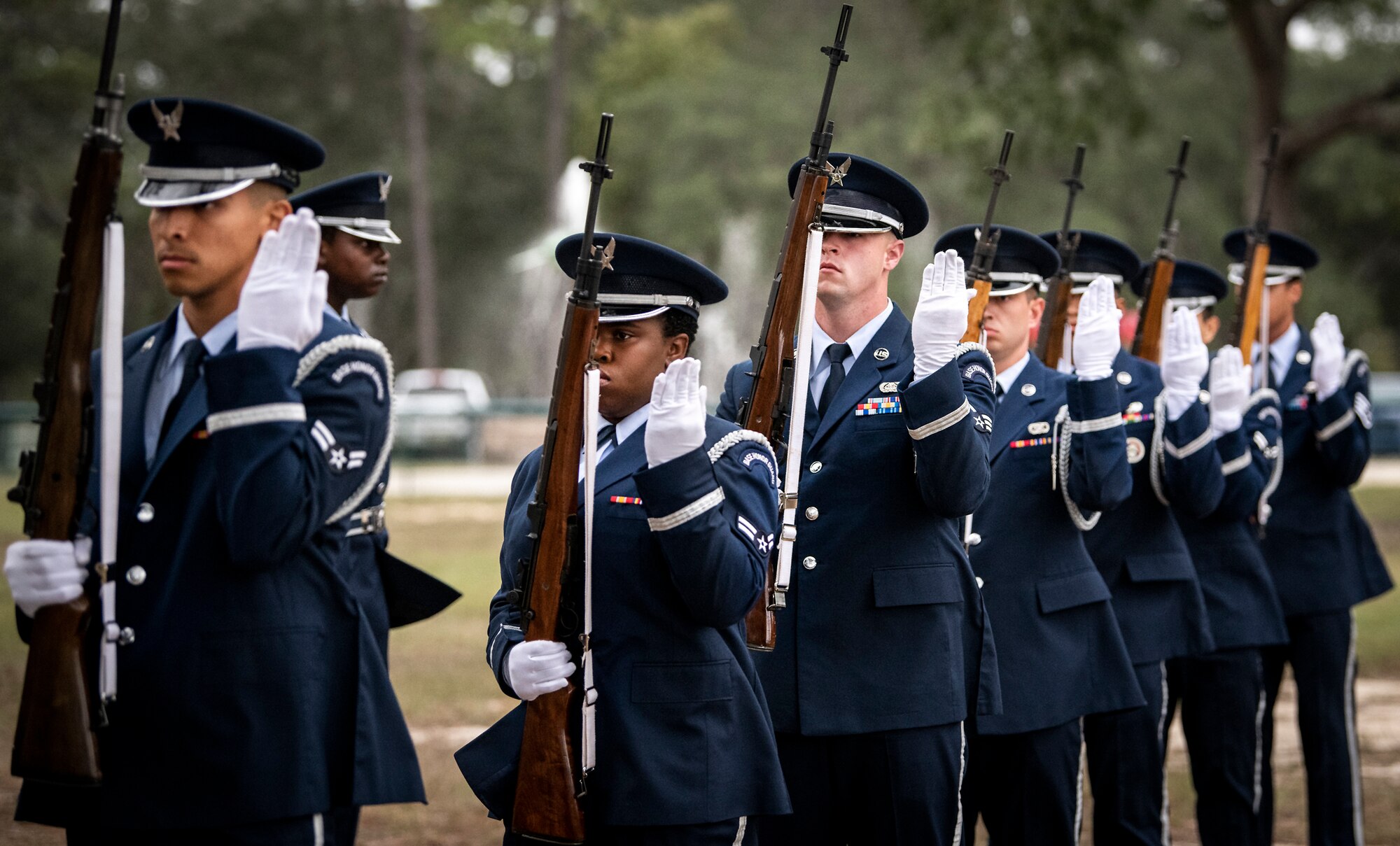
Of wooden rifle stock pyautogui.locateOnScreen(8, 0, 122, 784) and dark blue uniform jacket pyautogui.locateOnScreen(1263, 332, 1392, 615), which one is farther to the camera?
dark blue uniform jacket pyautogui.locateOnScreen(1263, 332, 1392, 615)

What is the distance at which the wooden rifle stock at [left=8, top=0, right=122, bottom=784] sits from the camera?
293cm

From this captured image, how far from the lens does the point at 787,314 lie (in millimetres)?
4141

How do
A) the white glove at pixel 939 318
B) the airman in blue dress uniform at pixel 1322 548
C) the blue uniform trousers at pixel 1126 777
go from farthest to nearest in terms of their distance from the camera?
the airman in blue dress uniform at pixel 1322 548
the blue uniform trousers at pixel 1126 777
the white glove at pixel 939 318

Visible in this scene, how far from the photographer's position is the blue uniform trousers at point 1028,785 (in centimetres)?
484

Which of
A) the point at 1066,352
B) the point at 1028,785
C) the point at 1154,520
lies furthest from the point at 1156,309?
the point at 1028,785

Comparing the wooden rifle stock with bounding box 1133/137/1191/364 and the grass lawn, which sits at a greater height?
the wooden rifle stock with bounding box 1133/137/1191/364

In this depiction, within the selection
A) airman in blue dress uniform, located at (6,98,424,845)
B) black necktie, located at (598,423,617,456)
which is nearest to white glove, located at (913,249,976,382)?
black necktie, located at (598,423,617,456)

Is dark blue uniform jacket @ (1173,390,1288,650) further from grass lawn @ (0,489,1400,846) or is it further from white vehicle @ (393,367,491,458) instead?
white vehicle @ (393,367,491,458)

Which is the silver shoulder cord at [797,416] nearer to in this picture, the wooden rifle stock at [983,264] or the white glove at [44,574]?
the wooden rifle stock at [983,264]

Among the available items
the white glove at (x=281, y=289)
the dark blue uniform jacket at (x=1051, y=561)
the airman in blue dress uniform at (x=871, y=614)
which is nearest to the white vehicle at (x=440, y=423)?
the dark blue uniform jacket at (x=1051, y=561)

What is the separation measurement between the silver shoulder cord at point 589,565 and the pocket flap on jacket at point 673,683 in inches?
3.8

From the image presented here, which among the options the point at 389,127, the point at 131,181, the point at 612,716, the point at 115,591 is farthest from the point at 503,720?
the point at 389,127

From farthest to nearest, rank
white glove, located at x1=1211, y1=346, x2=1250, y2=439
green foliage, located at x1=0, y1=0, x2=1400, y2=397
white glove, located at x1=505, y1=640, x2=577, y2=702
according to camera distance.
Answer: green foliage, located at x1=0, y1=0, x2=1400, y2=397 → white glove, located at x1=1211, y1=346, x2=1250, y2=439 → white glove, located at x1=505, y1=640, x2=577, y2=702

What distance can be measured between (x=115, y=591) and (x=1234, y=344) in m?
5.09
